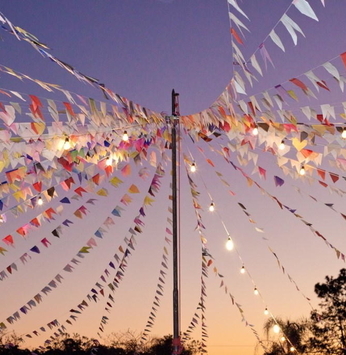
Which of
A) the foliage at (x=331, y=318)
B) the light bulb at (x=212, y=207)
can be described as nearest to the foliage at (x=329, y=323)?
the foliage at (x=331, y=318)

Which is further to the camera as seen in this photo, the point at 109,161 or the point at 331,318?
the point at 331,318

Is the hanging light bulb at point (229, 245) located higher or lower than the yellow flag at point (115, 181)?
lower

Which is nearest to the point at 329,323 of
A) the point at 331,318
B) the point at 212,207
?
the point at 331,318

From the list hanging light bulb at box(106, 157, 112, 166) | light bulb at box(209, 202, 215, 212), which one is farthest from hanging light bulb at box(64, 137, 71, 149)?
light bulb at box(209, 202, 215, 212)

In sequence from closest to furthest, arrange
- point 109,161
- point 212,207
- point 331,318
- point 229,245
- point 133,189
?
point 109,161 < point 229,245 < point 133,189 < point 212,207 < point 331,318

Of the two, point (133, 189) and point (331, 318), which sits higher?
point (133, 189)

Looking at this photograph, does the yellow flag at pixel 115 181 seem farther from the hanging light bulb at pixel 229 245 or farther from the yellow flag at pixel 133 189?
the hanging light bulb at pixel 229 245

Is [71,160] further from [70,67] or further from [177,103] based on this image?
[70,67]

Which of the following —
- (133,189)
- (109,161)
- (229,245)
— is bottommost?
(229,245)

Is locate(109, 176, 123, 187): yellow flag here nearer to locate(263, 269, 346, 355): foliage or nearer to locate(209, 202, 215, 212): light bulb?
locate(209, 202, 215, 212): light bulb

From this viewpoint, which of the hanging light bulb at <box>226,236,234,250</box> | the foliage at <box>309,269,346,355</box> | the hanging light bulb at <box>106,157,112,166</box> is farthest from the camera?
the foliage at <box>309,269,346,355</box>

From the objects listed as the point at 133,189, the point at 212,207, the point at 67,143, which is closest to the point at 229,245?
the point at 212,207

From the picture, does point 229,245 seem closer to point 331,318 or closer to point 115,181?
point 115,181

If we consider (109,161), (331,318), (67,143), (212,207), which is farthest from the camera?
(331,318)
